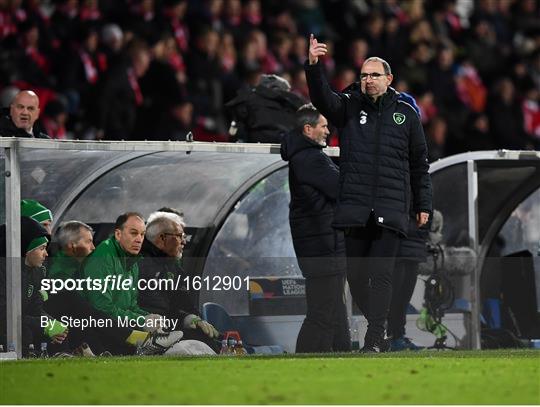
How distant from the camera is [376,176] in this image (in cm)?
1211

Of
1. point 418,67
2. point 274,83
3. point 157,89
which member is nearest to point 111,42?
point 157,89

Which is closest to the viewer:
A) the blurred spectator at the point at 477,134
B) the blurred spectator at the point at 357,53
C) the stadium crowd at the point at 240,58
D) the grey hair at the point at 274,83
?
the grey hair at the point at 274,83

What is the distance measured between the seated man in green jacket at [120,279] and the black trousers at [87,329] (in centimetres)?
5

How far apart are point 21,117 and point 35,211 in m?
1.02

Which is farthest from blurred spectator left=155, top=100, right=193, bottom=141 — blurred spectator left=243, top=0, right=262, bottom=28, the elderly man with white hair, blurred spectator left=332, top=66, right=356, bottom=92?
the elderly man with white hair

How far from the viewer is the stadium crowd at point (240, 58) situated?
1852 cm

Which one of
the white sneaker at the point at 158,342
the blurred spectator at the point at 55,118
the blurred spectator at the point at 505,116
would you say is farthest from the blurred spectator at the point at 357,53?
the white sneaker at the point at 158,342

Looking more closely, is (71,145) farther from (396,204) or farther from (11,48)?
(11,48)

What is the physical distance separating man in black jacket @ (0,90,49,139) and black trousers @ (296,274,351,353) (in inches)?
96.0

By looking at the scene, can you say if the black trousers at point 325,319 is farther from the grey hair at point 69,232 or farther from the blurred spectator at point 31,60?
the blurred spectator at point 31,60

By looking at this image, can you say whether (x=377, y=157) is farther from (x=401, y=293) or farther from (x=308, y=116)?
(x=401, y=293)

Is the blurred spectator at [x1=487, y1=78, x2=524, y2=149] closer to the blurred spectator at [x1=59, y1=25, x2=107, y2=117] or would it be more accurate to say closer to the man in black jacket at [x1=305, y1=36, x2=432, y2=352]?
the blurred spectator at [x1=59, y1=25, x2=107, y2=117]

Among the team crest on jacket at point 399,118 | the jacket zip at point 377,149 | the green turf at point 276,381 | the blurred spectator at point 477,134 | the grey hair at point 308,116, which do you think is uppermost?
the blurred spectator at point 477,134

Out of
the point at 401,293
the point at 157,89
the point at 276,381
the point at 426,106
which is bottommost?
the point at 276,381
